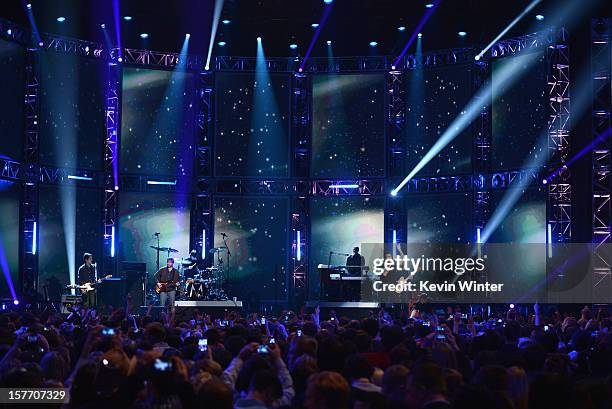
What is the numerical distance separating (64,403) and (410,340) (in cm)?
441

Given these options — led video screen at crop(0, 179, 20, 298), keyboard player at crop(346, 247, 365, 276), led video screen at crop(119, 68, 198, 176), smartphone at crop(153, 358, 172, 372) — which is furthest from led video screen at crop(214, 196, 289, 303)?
smartphone at crop(153, 358, 172, 372)

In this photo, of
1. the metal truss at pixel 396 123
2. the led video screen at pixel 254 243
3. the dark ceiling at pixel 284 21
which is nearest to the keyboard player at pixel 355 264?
the led video screen at pixel 254 243

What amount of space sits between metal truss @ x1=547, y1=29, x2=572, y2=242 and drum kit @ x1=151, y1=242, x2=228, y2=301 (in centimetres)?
883

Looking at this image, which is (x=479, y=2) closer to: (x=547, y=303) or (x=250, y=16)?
(x=250, y=16)

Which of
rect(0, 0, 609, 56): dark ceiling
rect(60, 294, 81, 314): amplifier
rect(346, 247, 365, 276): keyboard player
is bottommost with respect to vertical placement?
rect(60, 294, 81, 314): amplifier

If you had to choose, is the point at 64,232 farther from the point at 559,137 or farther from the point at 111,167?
the point at 559,137

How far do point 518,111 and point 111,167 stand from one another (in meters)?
11.8

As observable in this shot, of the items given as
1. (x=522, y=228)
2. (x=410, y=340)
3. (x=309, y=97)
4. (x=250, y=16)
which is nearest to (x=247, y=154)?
(x=309, y=97)

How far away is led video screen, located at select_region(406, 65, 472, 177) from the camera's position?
26438 mm

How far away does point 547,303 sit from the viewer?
74.7 feet

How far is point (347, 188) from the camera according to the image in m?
27.5

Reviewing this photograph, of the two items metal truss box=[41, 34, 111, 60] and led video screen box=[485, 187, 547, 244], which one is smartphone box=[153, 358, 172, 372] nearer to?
led video screen box=[485, 187, 547, 244]

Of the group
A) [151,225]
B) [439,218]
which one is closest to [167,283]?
[151,225]

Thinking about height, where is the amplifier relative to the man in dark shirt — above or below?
below
